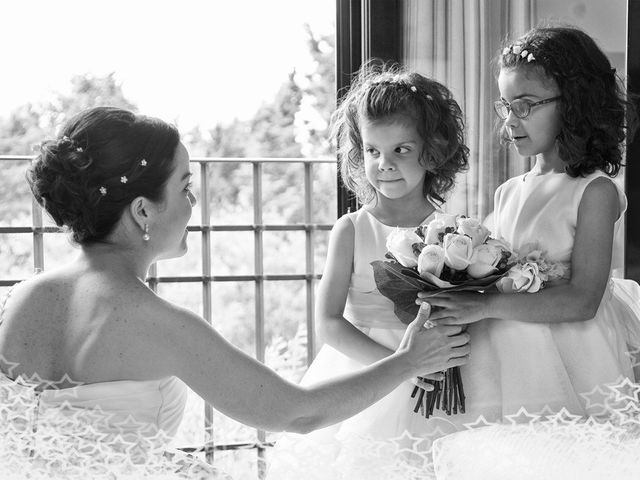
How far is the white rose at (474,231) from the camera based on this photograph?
176cm

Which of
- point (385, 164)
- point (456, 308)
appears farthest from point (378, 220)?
point (456, 308)

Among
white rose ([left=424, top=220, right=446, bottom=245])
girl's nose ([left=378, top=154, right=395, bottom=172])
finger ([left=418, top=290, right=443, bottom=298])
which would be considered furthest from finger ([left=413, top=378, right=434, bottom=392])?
girl's nose ([left=378, top=154, right=395, bottom=172])

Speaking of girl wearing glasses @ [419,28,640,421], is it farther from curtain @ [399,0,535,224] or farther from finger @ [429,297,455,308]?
curtain @ [399,0,535,224]

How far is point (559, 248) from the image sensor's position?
1.91m

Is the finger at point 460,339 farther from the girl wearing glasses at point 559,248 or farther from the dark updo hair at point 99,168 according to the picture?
the dark updo hair at point 99,168

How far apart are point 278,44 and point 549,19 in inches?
225

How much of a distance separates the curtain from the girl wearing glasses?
0.71 metres

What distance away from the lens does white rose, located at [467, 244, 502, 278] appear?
1729 millimetres

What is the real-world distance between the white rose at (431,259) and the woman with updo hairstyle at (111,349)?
29 centimetres

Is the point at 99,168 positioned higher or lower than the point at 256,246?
higher

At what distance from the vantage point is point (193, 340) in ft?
5.05

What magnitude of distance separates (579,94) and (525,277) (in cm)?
49

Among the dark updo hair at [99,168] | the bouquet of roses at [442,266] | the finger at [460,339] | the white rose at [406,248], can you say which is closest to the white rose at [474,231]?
the bouquet of roses at [442,266]

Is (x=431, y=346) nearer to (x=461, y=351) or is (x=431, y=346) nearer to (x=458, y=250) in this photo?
(x=461, y=351)
